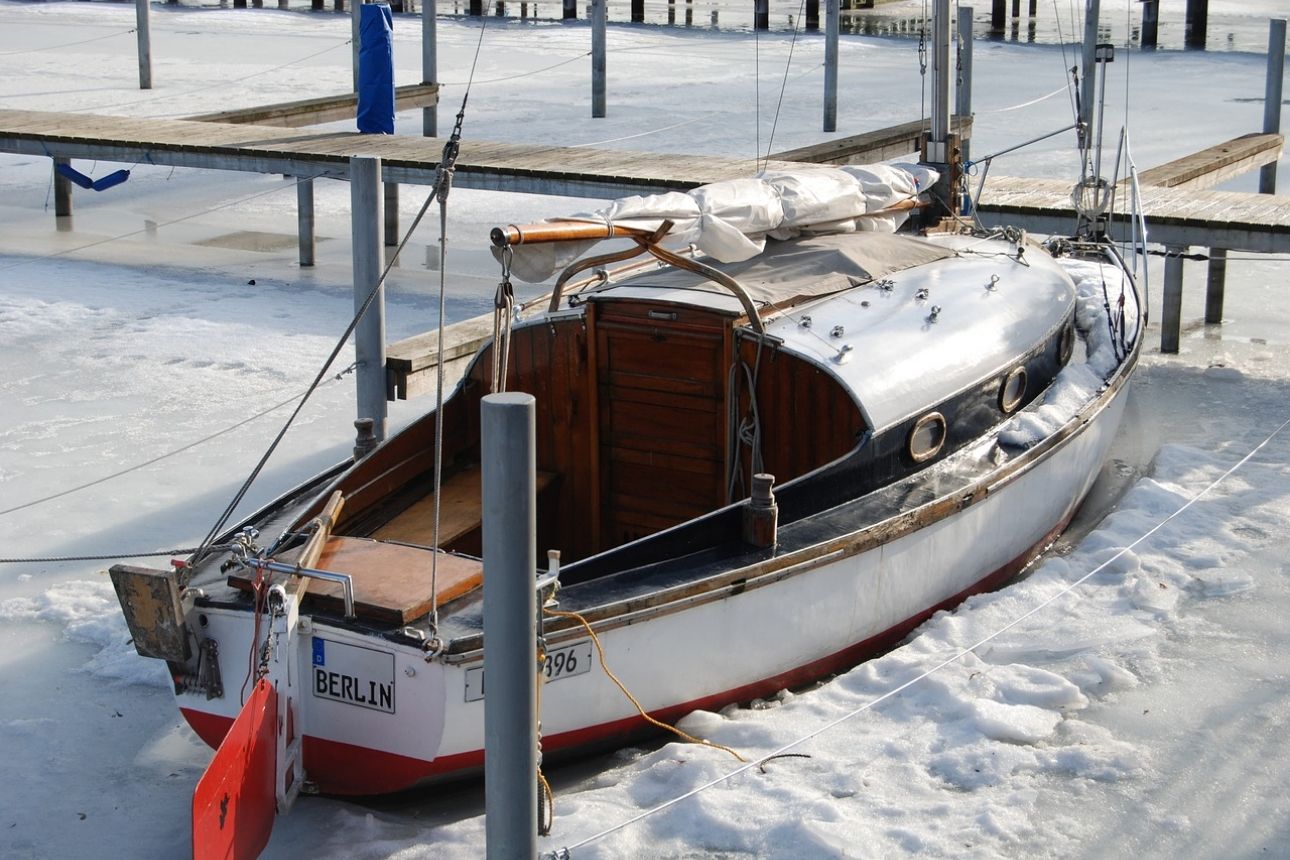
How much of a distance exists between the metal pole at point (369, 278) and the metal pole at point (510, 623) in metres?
3.88

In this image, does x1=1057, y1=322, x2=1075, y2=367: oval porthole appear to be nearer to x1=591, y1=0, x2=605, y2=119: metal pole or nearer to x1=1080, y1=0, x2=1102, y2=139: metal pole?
x1=1080, y1=0, x2=1102, y2=139: metal pole

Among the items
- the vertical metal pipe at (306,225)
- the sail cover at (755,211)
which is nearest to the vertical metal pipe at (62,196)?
A: the vertical metal pipe at (306,225)

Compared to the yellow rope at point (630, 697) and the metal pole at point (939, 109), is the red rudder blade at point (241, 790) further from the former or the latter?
the metal pole at point (939, 109)

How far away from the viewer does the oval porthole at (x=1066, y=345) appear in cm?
918

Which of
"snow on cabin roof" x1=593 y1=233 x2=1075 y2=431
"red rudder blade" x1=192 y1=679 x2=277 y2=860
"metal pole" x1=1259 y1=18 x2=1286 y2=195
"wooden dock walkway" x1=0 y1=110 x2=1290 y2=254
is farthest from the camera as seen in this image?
"metal pole" x1=1259 y1=18 x2=1286 y2=195

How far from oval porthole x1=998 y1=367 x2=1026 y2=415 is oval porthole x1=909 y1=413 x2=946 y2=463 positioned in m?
0.67

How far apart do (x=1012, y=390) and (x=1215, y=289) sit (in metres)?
5.96

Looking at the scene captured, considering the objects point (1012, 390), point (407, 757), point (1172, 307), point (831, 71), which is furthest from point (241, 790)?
point (831, 71)

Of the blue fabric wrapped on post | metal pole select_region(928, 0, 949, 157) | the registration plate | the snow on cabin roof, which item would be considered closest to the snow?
the registration plate

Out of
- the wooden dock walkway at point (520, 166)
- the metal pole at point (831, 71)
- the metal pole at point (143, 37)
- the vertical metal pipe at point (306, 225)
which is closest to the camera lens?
the wooden dock walkway at point (520, 166)

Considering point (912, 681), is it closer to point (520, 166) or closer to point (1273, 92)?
point (520, 166)

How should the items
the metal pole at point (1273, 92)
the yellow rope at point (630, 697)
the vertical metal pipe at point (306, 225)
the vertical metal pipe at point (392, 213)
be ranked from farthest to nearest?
1. the vertical metal pipe at point (392, 213)
2. the metal pole at point (1273, 92)
3. the vertical metal pipe at point (306, 225)
4. the yellow rope at point (630, 697)

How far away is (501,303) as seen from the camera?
567cm

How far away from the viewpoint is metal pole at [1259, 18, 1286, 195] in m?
15.6
